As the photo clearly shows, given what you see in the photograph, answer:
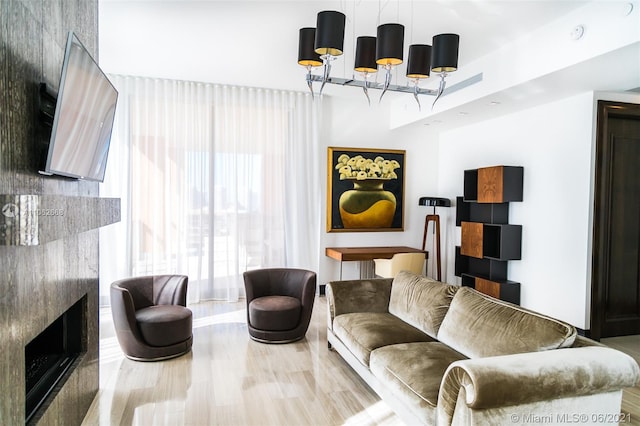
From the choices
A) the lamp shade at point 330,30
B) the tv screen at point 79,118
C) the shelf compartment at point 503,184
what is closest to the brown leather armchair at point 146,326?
the tv screen at point 79,118

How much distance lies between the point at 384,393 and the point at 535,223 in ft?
10.3

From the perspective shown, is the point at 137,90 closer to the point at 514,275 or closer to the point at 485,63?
the point at 485,63

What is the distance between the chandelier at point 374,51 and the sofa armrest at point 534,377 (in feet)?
6.15

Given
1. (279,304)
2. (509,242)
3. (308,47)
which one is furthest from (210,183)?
(509,242)

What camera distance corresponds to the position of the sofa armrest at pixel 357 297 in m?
3.49

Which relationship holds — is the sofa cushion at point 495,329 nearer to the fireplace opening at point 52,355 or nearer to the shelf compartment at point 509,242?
the shelf compartment at point 509,242

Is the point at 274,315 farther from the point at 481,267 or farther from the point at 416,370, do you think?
the point at 481,267

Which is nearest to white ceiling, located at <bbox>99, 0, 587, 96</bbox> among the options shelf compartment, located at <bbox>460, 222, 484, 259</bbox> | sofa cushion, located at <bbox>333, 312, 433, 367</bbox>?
shelf compartment, located at <bbox>460, 222, 484, 259</bbox>

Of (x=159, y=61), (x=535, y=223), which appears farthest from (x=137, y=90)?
(x=535, y=223)

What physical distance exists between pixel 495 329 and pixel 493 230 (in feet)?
9.60

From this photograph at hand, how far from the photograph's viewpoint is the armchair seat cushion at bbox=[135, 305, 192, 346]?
132 inches

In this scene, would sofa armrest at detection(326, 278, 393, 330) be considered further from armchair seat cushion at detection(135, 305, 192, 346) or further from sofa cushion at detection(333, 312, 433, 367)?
armchair seat cushion at detection(135, 305, 192, 346)

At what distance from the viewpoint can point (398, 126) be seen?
6.02 metres

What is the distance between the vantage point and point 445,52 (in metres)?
2.82
